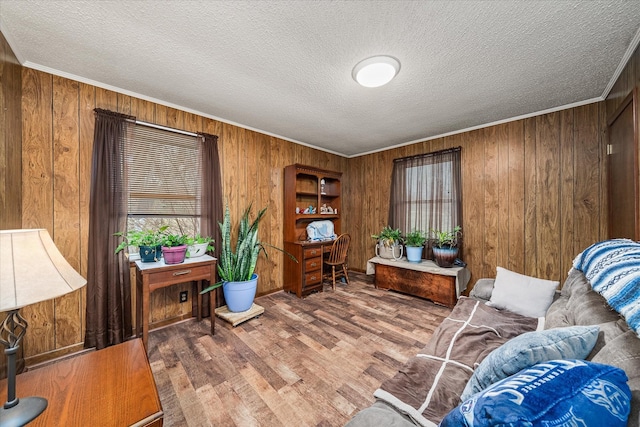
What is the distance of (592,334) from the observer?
83cm

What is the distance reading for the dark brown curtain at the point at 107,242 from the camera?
6.66 ft

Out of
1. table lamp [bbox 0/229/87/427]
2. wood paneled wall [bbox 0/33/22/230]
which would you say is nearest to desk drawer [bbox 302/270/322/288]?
table lamp [bbox 0/229/87/427]

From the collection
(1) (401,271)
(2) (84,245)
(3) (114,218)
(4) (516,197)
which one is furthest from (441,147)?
(2) (84,245)

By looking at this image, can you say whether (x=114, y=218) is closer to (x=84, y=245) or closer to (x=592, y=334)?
(x=84, y=245)

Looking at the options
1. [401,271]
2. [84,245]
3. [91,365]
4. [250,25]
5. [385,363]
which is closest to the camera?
[91,365]

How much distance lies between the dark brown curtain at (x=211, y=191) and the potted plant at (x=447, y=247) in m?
2.90

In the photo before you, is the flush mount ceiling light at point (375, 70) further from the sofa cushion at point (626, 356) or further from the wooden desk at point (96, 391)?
the wooden desk at point (96, 391)

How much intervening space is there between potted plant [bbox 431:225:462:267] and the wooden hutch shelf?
1563mm

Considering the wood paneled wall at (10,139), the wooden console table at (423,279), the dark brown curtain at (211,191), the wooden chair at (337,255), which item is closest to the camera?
the wood paneled wall at (10,139)

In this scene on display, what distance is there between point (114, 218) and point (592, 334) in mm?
3221

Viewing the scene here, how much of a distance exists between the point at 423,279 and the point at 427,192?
1.35m

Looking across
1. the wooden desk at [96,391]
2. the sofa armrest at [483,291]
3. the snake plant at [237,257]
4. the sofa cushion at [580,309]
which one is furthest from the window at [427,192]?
the wooden desk at [96,391]

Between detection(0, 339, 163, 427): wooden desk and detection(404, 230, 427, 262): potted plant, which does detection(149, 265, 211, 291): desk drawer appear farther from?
detection(404, 230, 427, 262): potted plant

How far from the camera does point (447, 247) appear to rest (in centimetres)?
321
